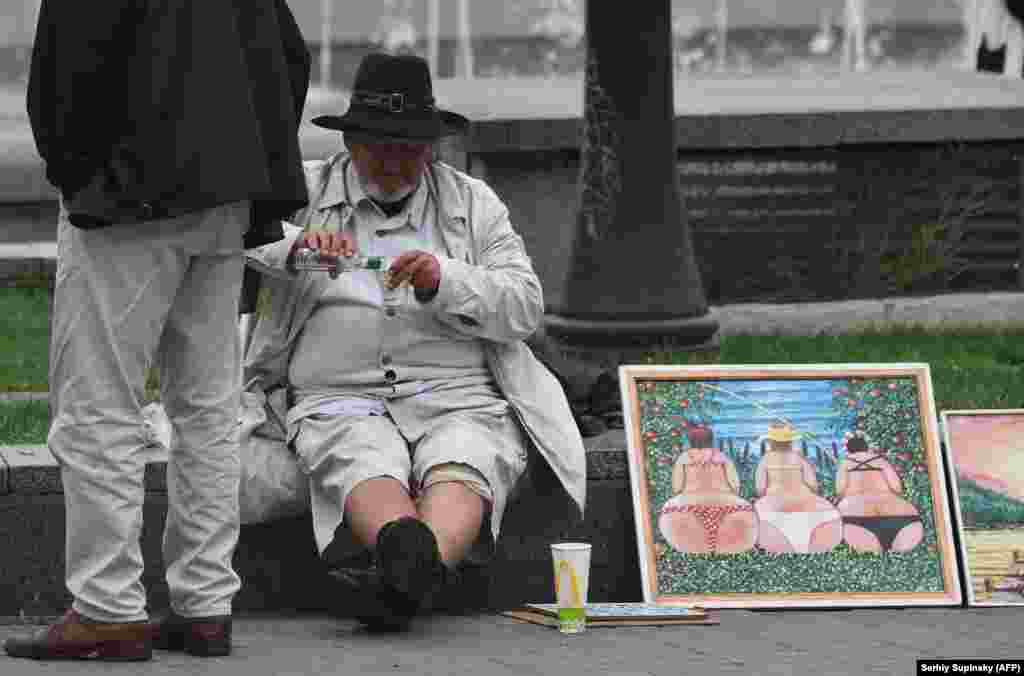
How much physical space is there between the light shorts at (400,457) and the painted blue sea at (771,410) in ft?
2.34

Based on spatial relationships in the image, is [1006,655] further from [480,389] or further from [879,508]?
[480,389]

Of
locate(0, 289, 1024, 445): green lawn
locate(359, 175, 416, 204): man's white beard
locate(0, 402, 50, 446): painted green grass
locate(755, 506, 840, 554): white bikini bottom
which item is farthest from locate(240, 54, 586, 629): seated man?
locate(0, 289, 1024, 445): green lawn

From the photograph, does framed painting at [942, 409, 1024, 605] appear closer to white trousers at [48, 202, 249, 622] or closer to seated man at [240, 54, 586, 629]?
seated man at [240, 54, 586, 629]

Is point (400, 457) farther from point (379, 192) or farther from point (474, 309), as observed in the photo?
point (379, 192)

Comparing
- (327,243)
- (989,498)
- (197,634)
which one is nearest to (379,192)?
(327,243)

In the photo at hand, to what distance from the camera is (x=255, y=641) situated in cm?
574

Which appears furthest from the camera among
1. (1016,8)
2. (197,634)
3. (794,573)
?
(1016,8)

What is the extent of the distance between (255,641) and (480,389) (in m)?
0.90

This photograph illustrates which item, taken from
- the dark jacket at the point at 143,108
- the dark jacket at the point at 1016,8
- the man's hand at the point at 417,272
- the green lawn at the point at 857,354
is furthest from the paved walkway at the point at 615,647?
the dark jacket at the point at 1016,8

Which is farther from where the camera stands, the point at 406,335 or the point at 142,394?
the point at 406,335

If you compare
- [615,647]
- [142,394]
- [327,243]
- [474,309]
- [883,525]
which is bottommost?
[615,647]

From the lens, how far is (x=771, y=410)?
657 centimetres

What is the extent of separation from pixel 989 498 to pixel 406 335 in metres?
1.65

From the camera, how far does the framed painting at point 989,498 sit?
6.42 m
